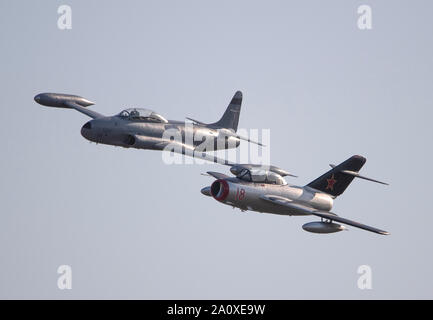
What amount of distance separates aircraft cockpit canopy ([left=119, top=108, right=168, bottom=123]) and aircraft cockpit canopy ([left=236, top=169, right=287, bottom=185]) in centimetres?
1035

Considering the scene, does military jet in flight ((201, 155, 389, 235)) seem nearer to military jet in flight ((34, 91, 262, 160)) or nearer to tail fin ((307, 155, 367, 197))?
tail fin ((307, 155, 367, 197))

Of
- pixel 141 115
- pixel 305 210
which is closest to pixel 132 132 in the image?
pixel 141 115

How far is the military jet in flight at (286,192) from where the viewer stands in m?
41.6

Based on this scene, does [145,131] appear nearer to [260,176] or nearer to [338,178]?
[260,176]

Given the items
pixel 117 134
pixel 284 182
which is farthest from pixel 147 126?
pixel 284 182

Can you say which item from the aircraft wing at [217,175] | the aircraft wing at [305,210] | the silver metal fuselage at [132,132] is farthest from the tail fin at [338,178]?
the silver metal fuselage at [132,132]

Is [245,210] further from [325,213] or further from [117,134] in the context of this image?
[117,134]

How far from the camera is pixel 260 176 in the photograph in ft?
140

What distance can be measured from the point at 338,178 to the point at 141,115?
11.9 meters

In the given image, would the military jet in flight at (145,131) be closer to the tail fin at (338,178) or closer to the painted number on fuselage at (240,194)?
the tail fin at (338,178)

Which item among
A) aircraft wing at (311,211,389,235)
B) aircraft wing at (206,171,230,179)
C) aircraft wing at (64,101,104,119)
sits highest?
aircraft wing at (64,101,104,119)

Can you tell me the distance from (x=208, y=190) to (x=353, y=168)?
22.4 ft

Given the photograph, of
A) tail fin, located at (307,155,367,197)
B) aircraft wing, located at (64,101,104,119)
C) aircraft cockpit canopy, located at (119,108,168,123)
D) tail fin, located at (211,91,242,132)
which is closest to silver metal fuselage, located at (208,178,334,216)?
tail fin, located at (307,155,367,197)

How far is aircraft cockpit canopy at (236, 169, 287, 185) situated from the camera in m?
42.4
